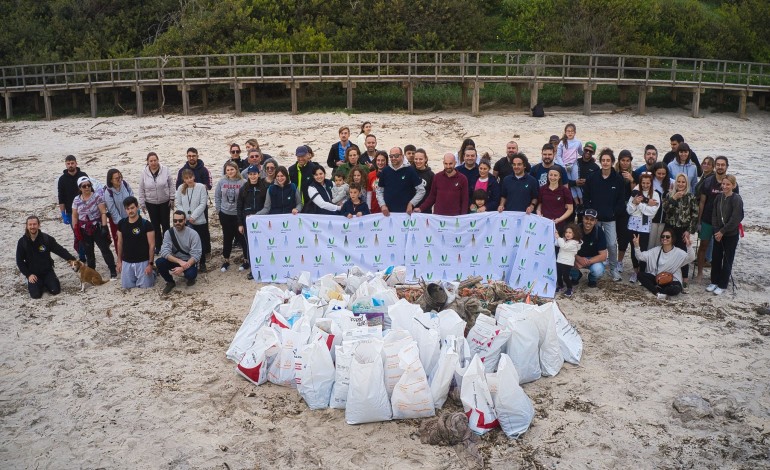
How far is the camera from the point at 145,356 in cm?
838

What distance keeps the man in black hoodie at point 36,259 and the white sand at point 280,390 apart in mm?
238

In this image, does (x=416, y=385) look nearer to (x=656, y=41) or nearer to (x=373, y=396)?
(x=373, y=396)

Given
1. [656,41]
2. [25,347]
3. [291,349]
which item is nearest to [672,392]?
[291,349]

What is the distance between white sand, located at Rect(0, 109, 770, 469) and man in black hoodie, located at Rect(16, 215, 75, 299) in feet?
0.78

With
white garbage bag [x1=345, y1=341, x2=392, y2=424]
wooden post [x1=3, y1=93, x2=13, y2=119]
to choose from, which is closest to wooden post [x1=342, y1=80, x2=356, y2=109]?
wooden post [x1=3, y1=93, x2=13, y2=119]

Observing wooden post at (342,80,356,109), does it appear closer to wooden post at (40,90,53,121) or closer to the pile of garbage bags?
wooden post at (40,90,53,121)

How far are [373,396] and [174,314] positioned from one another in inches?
147

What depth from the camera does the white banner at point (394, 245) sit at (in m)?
10.3

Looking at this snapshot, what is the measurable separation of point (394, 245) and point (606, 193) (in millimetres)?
2989

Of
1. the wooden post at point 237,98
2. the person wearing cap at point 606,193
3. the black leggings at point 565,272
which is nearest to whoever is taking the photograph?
the black leggings at point 565,272

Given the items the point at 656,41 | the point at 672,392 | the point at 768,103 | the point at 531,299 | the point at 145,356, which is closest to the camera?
the point at 672,392

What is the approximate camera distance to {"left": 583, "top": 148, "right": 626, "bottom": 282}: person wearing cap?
10.1 meters

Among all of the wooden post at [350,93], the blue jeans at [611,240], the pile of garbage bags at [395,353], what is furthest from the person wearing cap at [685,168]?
the wooden post at [350,93]

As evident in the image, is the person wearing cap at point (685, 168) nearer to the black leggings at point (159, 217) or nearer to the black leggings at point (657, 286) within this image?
the black leggings at point (657, 286)
